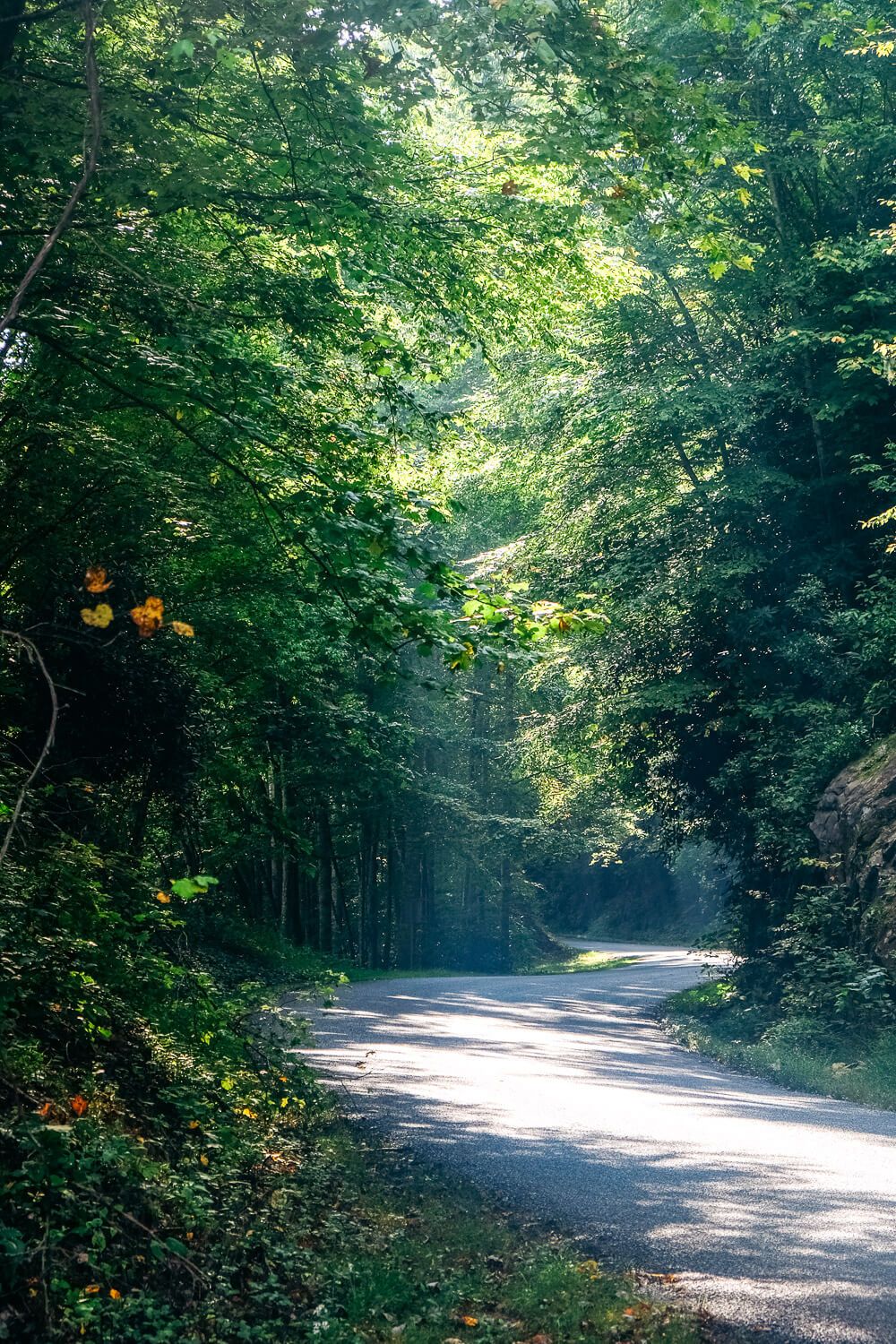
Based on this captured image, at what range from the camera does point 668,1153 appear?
7.97 m

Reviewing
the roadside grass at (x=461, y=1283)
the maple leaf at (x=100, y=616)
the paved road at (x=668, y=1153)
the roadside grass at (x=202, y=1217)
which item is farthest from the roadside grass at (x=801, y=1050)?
the maple leaf at (x=100, y=616)

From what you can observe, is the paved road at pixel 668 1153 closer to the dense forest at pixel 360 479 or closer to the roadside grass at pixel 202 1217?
the roadside grass at pixel 202 1217

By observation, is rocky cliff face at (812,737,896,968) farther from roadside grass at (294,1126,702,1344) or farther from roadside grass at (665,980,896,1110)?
roadside grass at (294,1126,702,1344)

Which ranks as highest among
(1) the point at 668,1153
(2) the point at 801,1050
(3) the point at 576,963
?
(1) the point at 668,1153

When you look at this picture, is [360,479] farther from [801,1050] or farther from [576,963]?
[576,963]

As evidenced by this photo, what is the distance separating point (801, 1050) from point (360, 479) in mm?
8974

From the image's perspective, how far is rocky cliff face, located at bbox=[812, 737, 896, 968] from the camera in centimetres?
1379

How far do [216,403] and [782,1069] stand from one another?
391 inches

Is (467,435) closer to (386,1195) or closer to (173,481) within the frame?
(173,481)

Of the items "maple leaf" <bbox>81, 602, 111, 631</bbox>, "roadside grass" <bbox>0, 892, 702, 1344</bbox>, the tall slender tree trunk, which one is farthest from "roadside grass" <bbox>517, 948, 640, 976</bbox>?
"maple leaf" <bbox>81, 602, 111, 631</bbox>

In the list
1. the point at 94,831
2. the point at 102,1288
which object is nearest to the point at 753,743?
the point at 94,831

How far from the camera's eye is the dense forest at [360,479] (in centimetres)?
645

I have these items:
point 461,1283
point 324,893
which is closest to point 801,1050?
point 461,1283

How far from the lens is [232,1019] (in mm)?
8953
